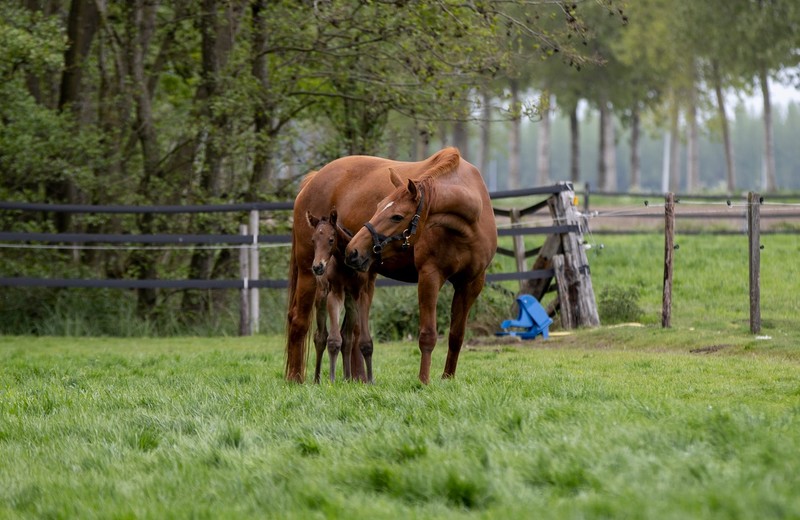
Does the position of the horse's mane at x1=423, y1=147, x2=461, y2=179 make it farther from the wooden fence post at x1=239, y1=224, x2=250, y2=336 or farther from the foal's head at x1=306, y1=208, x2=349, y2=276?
the wooden fence post at x1=239, y1=224, x2=250, y2=336

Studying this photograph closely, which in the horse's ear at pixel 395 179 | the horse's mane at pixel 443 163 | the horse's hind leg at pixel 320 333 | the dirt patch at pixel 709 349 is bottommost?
the dirt patch at pixel 709 349

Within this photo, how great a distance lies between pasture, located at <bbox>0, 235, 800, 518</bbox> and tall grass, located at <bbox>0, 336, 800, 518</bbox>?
0.5 inches

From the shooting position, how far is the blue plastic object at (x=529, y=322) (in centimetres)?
1327

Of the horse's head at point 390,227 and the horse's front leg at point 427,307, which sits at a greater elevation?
the horse's head at point 390,227

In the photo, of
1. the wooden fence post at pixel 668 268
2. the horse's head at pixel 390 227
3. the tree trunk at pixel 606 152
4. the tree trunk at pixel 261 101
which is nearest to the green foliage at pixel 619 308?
the wooden fence post at pixel 668 268

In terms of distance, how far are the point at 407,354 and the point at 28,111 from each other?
7.74 metres

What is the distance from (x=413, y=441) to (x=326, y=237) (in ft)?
10.8

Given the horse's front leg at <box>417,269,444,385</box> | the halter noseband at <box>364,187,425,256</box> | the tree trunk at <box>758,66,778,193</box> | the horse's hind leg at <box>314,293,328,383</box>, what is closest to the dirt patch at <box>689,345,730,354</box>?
the horse's front leg at <box>417,269,444,385</box>

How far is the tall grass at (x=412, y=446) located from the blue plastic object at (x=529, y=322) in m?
4.23

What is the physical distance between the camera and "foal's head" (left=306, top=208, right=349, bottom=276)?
325 inches

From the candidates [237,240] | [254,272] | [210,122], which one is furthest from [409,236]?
[210,122]

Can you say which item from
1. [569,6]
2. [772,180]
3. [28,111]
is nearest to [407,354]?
[569,6]

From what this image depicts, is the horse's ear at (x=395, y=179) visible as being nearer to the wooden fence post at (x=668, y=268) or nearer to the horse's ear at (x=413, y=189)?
the horse's ear at (x=413, y=189)

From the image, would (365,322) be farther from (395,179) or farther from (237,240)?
(237,240)
